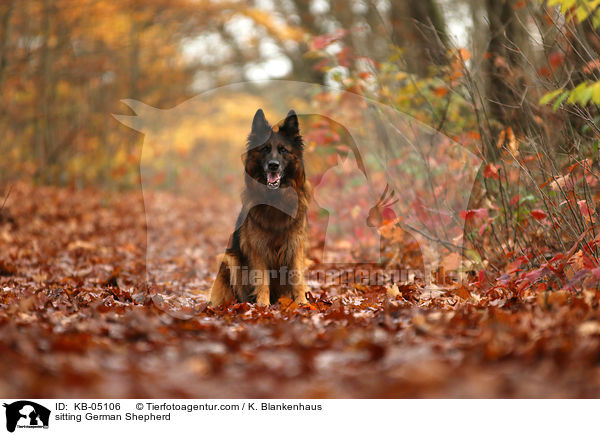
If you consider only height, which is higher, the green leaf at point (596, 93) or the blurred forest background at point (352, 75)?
the blurred forest background at point (352, 75)

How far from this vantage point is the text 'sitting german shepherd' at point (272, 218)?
17.5 feet

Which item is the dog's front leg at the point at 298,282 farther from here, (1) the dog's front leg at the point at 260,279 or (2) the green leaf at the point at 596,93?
(2) the green leaf at the point at 596,93

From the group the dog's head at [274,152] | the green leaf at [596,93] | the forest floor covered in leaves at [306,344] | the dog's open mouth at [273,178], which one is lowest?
the forest floor covered in leaves at [306,344]

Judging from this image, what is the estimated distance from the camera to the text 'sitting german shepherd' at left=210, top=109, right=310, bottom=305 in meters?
5.33

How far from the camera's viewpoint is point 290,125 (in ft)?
17.6

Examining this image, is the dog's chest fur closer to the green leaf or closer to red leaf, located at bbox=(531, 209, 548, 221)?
red leaf, located at bbox=(531, 209, 548, 221)

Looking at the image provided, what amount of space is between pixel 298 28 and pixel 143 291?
12.5 m

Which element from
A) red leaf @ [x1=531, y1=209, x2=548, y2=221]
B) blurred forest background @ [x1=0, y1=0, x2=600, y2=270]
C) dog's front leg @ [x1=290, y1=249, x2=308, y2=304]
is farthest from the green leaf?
dog's front leg @ [x1=290, y1=249, x2=308, y2=304]

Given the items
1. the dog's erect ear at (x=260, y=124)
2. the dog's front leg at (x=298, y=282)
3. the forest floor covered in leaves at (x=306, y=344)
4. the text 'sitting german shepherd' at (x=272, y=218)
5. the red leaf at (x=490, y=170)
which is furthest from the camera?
the dog's front leg at (x=298, y=282)

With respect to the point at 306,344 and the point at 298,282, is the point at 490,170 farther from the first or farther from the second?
the point at 306,344

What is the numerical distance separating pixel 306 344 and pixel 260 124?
2.61 metres

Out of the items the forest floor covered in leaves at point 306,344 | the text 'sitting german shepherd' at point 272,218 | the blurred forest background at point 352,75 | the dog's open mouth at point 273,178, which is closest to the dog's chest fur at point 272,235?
the text 'sitting german shepherd' at point 272,218
